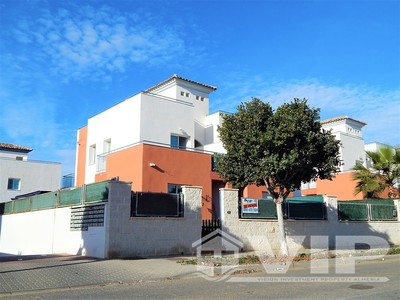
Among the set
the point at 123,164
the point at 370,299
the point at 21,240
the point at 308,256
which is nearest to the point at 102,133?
the point at 123,164

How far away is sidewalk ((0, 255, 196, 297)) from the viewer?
381 inches

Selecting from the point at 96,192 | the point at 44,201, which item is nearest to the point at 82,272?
the point at 96,192

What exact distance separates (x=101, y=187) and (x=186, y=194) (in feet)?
11.3

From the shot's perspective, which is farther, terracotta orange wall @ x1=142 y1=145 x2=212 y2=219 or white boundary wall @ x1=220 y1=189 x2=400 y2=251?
terracotta orange wall @ x1=142 y1=145 x2=212 y2=219

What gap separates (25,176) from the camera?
39.7 m

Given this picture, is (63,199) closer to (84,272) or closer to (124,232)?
(124,232)

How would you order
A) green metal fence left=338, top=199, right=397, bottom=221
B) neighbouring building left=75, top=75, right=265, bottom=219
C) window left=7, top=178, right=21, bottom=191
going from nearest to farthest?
neighbouring building left=75, top=75, right=265, bottom=219 < green metal fence left=338, top=199, right=397, bottom=221 < window left=7, top=178, right=21, bottom=191

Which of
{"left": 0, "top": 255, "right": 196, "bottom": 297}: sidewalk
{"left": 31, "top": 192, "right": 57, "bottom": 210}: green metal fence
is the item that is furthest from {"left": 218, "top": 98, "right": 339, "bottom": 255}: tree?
{"left": 31, "top": 192, "right": 57, "bottom": 210}: green metal fence

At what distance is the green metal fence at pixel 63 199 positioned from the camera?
15446mm

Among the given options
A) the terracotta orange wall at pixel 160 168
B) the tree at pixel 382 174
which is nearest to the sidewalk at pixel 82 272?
the terracotta orange wall at pixel 160 168

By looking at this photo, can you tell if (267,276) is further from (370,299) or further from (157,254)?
(157,254)

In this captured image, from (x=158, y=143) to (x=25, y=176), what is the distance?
23260 mm

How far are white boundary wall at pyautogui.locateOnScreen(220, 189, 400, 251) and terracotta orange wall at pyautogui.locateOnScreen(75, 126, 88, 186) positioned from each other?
48.5ft

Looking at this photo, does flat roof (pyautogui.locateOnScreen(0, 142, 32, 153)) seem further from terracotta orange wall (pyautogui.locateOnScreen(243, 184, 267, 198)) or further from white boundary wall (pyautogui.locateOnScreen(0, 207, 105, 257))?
terracotta orange wall (pyautogui.locateOnScreen(243, 184, 267, 198))
